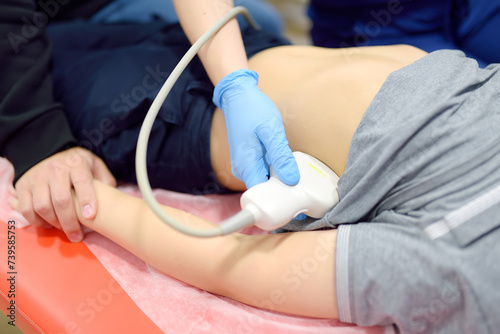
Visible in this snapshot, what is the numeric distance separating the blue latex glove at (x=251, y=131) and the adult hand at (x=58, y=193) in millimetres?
289

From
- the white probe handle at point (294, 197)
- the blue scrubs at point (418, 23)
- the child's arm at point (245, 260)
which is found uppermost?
the white probe handle at point (294, 197)

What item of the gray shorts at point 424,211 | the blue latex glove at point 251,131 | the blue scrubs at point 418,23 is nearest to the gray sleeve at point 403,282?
the gray shorts at point 424,211

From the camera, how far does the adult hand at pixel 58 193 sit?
723 mm

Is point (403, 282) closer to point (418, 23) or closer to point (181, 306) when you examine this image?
point (181, 306)

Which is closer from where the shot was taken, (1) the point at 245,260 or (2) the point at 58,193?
(1) the point at 245,260

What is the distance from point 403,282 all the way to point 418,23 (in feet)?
2.98

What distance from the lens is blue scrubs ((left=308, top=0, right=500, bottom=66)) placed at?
109cm

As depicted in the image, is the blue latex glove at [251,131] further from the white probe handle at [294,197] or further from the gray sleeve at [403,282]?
the gray sleeve at [403,282]

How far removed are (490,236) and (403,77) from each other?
11.1 inches

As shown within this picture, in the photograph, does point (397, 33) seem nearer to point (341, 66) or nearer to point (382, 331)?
A: point (341, 66)

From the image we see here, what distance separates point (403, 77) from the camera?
25.7 inches

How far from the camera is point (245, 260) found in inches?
24.4

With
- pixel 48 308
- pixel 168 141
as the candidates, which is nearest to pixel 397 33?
pixel 168 141

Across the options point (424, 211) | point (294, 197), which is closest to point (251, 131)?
→ point (294, 197)
